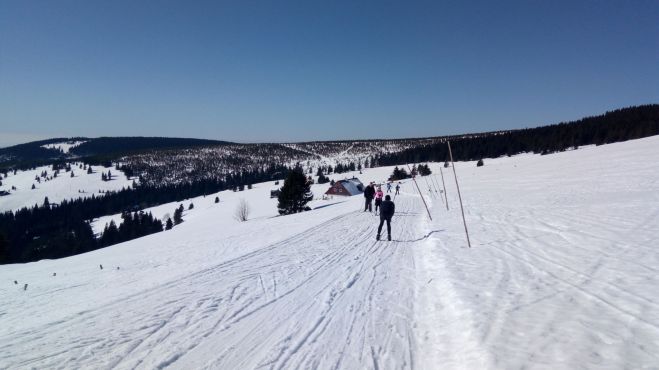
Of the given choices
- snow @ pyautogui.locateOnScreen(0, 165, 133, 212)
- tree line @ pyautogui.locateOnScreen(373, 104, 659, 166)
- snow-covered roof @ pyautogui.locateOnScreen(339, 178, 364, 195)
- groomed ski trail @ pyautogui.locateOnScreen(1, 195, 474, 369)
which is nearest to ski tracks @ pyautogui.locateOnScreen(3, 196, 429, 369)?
groomed ski trail @ pyautogui.locateOnScreen(1, 195, 474, 369)

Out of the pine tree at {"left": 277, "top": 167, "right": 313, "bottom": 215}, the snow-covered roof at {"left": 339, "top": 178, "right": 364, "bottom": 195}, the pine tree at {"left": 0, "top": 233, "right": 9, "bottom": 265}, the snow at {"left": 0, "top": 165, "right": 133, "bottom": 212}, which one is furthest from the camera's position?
the snow at {"left": 0, "top": 165, "right": 133, "bottom": 212}

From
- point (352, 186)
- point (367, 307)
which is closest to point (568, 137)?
point (352, 186)

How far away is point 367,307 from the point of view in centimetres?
618

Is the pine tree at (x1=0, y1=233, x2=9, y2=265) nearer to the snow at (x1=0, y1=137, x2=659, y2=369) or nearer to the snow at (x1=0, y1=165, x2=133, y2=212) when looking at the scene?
the snow at (x1=0, y1=137, x2=659, y2=369)

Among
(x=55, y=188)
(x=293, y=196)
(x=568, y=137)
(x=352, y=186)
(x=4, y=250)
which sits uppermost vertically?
(x=568, y=137)

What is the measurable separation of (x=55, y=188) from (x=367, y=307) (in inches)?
8791

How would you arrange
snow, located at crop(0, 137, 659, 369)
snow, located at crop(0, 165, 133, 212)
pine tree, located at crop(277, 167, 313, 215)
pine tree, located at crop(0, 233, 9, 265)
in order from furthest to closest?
snow, located at crop(0, 165, 133, 212) < pine tree, located at crop(0, 233, 9, 265) < pine tree, located at crop(277, 167, 313, 215) < snow, located at crop(0, 137, 659, 369)

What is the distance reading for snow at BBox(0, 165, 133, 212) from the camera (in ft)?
517

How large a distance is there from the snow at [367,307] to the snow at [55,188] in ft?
635

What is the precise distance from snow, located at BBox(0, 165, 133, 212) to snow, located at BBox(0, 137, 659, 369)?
193431 millimetres

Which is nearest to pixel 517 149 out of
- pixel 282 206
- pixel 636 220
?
pixel 282 206

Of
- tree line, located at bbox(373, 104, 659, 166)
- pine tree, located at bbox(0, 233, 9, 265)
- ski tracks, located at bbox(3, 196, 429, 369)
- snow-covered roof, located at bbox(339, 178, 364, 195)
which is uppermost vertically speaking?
tree line, located at bbox(373, 104, 659, 166)

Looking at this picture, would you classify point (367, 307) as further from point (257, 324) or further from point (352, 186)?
point (352, 186)

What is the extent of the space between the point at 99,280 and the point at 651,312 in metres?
12.6
